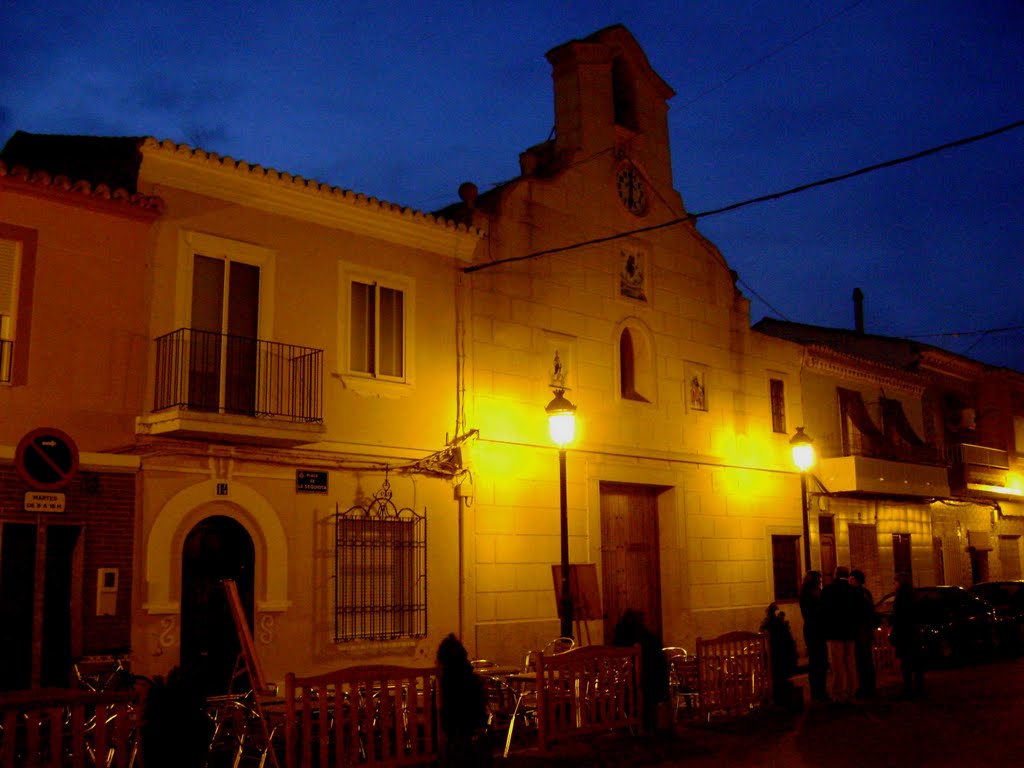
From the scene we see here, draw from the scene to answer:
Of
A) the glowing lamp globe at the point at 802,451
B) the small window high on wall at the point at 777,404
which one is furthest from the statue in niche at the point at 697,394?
the small window high on wall at the point at 777,404

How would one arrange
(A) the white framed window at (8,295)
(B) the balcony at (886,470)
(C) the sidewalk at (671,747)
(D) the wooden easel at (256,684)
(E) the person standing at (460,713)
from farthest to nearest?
(B) the balcony at (886,470) → (A) the white framed window at (8,295) → (C) the sidewalk at (671,747) → (D) the wooden easel at (256,684) → (E) the person standing at (460,713)

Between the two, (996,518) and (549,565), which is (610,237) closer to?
(549,565)

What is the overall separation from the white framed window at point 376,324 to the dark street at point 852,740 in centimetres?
636

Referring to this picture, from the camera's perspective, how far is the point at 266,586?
1344 cm

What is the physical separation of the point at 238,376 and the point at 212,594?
8.86ft

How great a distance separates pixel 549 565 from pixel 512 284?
4.46m

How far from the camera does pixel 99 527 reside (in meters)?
12.2

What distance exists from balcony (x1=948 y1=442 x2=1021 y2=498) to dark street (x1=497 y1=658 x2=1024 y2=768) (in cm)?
1505

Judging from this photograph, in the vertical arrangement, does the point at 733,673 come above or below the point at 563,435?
below

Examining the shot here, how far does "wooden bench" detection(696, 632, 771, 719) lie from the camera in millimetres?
12570

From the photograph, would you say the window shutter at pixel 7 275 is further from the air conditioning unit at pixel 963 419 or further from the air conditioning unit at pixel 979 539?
the air conditioning unit at pixel 979 539

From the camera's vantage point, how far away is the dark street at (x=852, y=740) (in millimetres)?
10367

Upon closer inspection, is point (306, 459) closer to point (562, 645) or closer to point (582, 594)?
point (562, 645)

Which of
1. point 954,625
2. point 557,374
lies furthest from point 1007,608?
point 557,374
